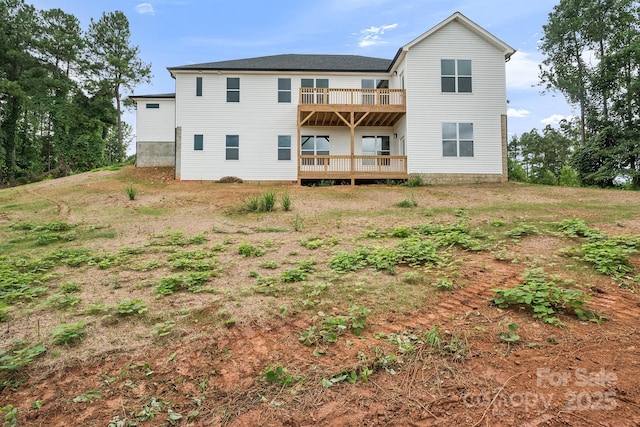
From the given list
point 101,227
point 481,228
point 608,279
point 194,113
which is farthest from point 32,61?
point 608,279

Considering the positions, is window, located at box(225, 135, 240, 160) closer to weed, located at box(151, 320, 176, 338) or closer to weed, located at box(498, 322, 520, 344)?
weed, located at box(151, 320, 176, 338)

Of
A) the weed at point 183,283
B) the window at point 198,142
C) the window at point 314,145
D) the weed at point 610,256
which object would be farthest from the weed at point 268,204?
the window at point 198,142

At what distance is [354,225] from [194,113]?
1504cm

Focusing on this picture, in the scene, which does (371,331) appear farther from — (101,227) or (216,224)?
(101,227)

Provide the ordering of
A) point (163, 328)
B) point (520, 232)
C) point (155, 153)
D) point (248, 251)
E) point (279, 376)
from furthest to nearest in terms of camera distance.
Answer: point (155, 153) → point (520, 232) → point (248, 251) → point (163, 328) → point (279, 376)

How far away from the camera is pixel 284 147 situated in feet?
68.2

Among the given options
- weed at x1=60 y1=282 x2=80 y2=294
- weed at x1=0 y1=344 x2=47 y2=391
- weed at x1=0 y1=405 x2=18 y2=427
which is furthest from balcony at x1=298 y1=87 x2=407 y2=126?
weed at x1=0 y1=405 x2=18 y2=427

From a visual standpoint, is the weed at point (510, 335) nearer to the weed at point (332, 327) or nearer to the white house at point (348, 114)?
the weed at point (332, 327)

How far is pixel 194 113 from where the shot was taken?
2036 cm

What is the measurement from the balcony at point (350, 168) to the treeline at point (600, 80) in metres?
12.5

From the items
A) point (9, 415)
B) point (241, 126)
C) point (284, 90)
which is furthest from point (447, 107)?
point (9, 415)

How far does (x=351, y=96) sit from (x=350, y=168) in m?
3.78

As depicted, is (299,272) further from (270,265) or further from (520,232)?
(520,232)

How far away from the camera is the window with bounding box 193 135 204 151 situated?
20.4 metres
